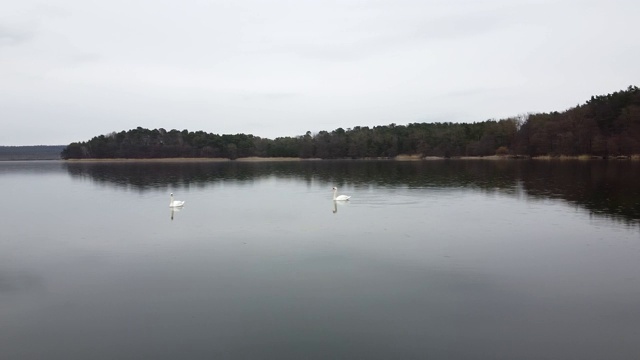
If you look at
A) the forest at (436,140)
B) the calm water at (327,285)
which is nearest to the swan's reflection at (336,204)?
the calm water at (327,285)

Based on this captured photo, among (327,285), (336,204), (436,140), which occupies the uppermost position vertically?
(436,140)

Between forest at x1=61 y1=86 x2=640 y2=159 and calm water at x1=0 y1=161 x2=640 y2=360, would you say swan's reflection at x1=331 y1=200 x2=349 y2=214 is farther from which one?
forest at x1=61 y1=86 x2=640 y2=159

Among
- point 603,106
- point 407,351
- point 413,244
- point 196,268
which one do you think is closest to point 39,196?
point 196,268

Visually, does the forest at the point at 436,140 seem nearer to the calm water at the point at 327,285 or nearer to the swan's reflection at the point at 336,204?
the swan's reflection at the point at 336,204

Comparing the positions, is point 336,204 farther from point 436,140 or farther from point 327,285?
point 436,140

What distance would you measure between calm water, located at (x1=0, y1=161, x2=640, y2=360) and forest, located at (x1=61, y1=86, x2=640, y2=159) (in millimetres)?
55965

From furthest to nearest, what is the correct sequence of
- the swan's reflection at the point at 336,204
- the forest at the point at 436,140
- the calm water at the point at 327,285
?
1. the forest at the point at 436,140
2. the swan's reflection at the point at 336,204
3. the calm water at the point at 327,285

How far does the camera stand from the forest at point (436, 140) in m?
66.7

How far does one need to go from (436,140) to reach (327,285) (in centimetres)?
9844

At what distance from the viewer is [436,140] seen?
342ft

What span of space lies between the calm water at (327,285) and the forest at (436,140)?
5596 centimetres

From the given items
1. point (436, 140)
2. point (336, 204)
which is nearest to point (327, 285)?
point (336, 204)

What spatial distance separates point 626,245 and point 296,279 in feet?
29.6

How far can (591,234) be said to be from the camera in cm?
1441
